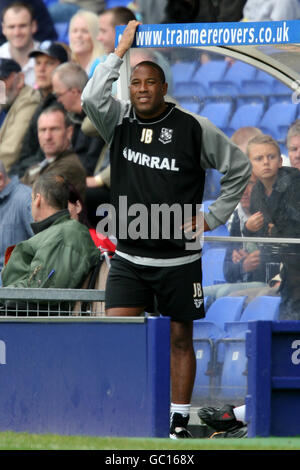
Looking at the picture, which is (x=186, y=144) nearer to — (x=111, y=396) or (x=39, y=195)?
(x=39, y=195)

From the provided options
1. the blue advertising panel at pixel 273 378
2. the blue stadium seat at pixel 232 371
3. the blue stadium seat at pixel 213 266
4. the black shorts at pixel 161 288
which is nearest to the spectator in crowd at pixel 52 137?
the blue stadium seat at pixel 213 266

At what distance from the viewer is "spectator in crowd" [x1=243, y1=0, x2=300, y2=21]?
10367 mm

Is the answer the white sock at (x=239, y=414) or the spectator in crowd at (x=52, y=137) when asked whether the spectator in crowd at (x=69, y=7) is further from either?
the white sock at (x=239, y=414)

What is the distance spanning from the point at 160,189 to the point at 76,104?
4.69 meters

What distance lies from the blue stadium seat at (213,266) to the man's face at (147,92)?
156 centimetres

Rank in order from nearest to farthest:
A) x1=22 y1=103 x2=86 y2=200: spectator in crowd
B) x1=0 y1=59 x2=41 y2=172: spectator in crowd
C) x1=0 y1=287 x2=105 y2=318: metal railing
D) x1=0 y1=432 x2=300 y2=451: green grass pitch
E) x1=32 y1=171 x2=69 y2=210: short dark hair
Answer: x1=0 y1=432 x2=300 y2=451: green grass pitch → x1=0 y1=287 x2=105 y2=318: metal railing → x1=32 y1=171 x2=69 y2=210: short dark hair → x1=22 y1=103 x2=86 y2=200: spectator in crowd → x1=0 y1=59 x2=41 y2=172: spectator in crowd

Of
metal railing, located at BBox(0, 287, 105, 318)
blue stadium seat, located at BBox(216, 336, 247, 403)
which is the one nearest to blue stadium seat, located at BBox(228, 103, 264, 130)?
blue stadium seat, located at BBox(216, 336, 247, 403)

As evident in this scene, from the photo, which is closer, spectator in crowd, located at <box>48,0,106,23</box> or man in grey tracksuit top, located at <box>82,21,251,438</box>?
man in grey tracksuit top, located at <box>82,21,251,438</box>

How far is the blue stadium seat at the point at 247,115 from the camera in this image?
25.2 feet

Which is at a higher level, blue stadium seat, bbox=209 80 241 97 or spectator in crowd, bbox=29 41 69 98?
spectator in crowd, bbox=29 41 69 98

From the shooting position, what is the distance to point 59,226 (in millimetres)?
6613

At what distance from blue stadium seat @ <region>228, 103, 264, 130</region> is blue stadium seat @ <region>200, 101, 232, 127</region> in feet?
0.19

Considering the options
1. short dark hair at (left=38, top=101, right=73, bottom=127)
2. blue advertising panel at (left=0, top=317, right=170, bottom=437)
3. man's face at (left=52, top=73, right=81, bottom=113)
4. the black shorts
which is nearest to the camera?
blue advertising panel at (left=0, top=317, right=170, bottom=437)

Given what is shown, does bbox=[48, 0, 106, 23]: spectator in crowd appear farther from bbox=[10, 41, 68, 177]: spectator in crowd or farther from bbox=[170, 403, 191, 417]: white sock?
bbox=[170, 403, 191, 417]: white sock
